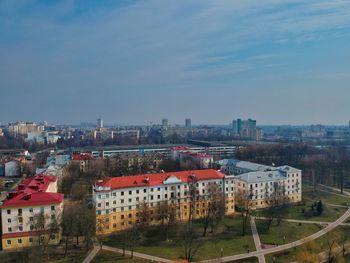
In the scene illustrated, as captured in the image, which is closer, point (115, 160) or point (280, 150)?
point (115, 160)

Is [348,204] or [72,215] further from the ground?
[72,215]

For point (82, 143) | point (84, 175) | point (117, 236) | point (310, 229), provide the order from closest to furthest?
point (117, 236)
point (310, 229)
point (84, 175)
point (82, 143)

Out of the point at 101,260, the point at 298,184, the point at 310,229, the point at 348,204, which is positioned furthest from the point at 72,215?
the point at 348,204

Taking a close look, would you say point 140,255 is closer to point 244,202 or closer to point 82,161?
point 244,202

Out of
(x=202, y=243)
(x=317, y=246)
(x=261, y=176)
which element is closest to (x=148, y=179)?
(x=202, y=243)

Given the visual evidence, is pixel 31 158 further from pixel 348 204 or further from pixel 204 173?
pixel 348 204

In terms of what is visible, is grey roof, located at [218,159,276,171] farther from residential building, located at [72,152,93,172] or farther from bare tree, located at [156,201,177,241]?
residential building, located at [72,152,93,172]

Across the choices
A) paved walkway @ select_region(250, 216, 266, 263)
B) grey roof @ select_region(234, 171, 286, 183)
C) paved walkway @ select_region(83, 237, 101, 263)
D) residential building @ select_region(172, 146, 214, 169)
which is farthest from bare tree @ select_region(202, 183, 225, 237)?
residential building @ select_region(172, 146, 214, 169)
